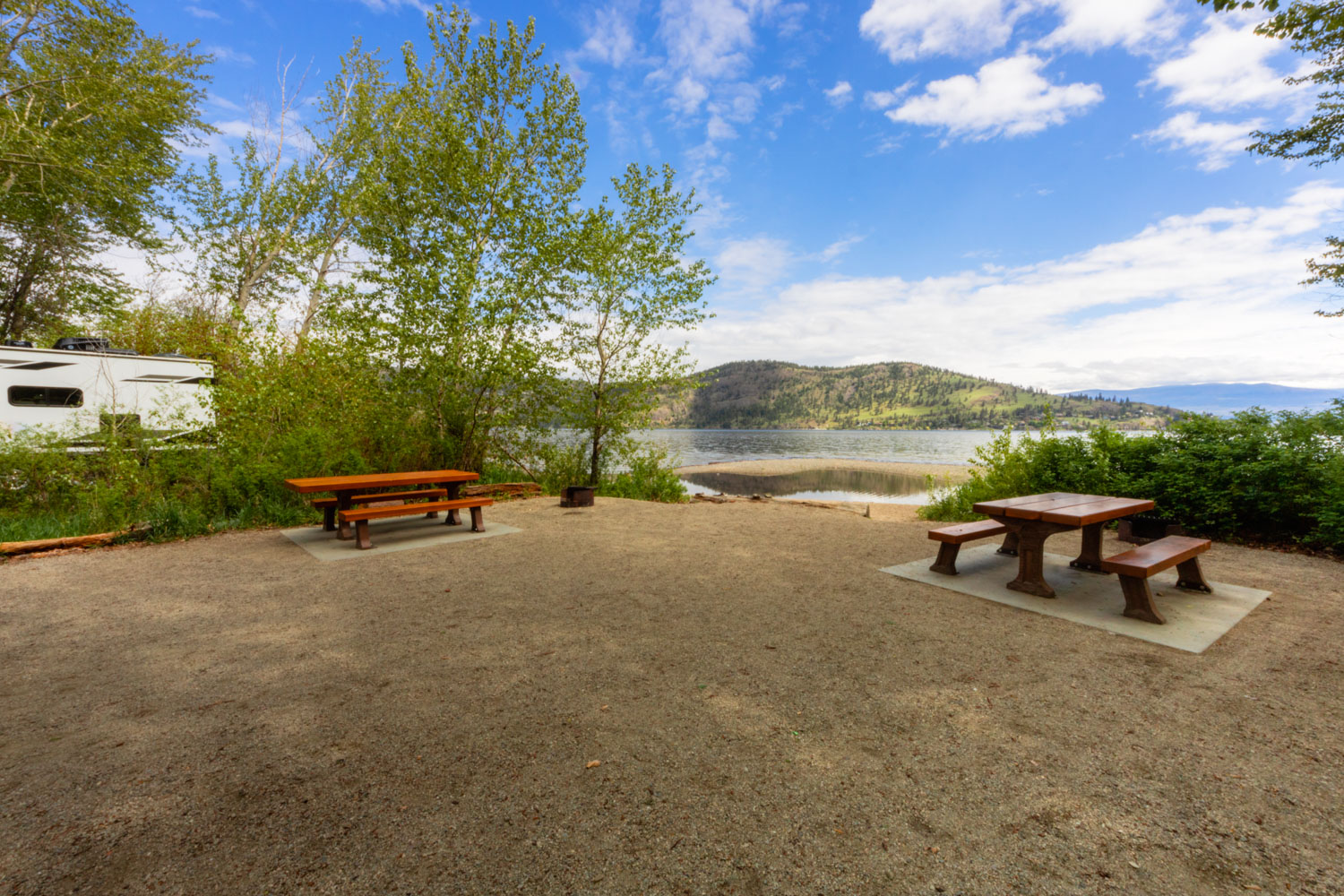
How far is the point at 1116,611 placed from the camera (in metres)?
3.91

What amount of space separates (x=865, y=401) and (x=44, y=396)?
131 meters

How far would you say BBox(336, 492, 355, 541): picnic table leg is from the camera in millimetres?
6074

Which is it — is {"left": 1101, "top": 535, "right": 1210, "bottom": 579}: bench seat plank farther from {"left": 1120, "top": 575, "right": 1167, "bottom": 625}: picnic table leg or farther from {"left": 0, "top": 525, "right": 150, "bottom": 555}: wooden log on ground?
{"left": 0, "top": 525, "right": 150, "bottom": 555}: wooden log on ground

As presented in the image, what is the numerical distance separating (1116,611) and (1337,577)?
9.44 ft

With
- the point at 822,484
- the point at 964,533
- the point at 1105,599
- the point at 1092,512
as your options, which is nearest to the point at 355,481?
the point at 964,533

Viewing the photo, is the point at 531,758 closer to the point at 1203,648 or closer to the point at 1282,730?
the point at 1282,730

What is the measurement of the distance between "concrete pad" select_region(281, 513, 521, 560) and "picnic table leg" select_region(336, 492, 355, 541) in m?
0.09

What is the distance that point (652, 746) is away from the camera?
2307 millimetres

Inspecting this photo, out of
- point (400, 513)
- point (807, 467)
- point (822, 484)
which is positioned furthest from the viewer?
point (807, 467)

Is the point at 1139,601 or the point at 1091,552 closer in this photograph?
the point at 1139,601

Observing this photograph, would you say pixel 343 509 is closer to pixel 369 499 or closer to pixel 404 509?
pixel 404 509

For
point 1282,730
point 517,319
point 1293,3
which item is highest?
point 1293,3

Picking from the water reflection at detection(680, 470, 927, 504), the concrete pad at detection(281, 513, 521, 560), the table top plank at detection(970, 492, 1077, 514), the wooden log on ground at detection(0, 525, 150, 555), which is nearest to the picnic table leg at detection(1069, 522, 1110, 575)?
the table top plank at detection(970, 492, 1077, 514)

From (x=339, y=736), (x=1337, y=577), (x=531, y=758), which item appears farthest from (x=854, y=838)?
(x=1337, y=577)
